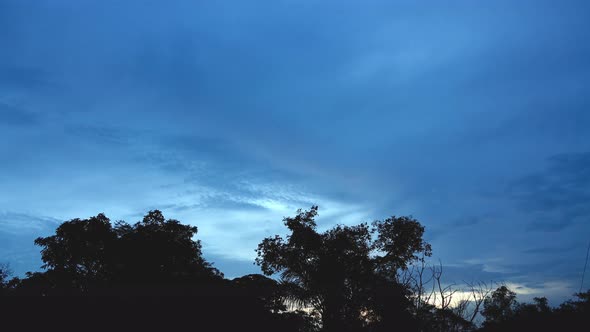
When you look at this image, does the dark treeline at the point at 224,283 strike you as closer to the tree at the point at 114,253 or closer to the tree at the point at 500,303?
the tree at the point at 114,253

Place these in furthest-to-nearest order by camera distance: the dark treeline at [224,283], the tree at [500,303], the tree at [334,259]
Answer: the tree at [500,303] < the tree at [334,259] < the dark treeline at [224,283]

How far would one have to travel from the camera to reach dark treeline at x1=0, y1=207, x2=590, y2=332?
15.1 meters

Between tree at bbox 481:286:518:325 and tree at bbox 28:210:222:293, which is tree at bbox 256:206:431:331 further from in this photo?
tree at bbox 481:286:518:325

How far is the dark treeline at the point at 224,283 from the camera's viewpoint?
15.1 m

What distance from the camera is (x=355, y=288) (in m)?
32.7

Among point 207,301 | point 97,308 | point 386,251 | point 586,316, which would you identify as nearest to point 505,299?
point 386,251

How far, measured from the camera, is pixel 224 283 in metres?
27.7

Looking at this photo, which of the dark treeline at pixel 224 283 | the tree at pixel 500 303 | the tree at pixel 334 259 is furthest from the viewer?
the tree at pixel 500 303

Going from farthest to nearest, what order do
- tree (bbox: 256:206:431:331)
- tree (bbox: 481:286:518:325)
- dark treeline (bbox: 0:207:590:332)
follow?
tree (bbox: 481:286:518:325) → tree (bbox: 256:206:431:331) → dark treeline (bbox: 0:207:590:332)

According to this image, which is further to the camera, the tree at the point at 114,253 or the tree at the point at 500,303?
the tree at the point at 500,303

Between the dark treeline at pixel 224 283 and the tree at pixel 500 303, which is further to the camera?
the tree at pixel 500 303

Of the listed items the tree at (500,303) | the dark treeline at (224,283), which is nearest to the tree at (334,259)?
the dark treeline at (224,283)

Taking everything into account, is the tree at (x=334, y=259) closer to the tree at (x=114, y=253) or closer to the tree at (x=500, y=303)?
the tree at (x=114, y=253)

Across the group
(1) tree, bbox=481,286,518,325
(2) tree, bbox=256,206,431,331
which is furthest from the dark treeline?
(1) tree, bbox=481,286,518,325
